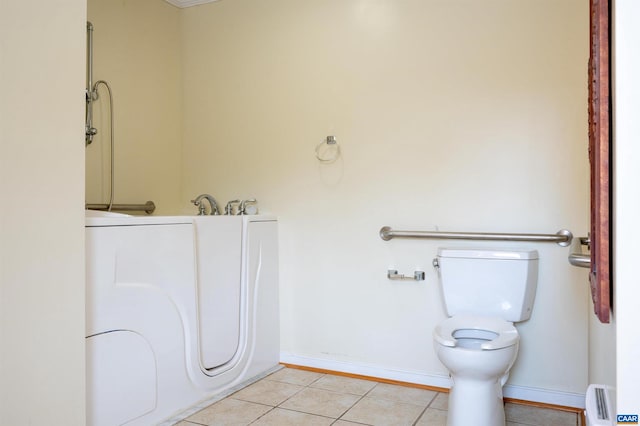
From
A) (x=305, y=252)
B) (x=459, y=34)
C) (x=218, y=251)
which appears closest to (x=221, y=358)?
(x=218, y=251)

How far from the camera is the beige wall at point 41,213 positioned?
1.59 metres

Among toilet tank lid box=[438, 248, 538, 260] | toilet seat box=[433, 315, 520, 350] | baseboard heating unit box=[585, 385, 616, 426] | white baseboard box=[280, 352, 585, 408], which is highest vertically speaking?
toilet tank lid box=[438, 248, 538, 260]

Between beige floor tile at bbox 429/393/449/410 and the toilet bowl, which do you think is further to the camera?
beige floor tile at bbox 429/393/449/410

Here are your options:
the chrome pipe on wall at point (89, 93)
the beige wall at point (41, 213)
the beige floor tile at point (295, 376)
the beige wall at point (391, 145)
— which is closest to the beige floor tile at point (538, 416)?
the beige wall at point (391, 145)

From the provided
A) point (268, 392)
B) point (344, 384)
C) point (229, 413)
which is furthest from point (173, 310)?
point (344, 384)

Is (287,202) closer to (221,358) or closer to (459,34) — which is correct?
(221,358)

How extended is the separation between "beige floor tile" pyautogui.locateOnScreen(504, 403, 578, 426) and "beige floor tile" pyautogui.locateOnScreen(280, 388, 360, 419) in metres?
0.73

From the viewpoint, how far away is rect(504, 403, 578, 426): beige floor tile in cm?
230

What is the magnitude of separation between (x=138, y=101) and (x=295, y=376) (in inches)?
74.3

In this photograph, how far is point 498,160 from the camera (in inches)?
101

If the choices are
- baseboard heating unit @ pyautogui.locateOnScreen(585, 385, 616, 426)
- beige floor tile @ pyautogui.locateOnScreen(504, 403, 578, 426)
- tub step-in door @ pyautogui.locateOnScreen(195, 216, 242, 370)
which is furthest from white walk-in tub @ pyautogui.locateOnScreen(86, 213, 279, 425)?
baseboard heating unit @ pyautogui.locateOnScreen(585, 385, 616, 426)

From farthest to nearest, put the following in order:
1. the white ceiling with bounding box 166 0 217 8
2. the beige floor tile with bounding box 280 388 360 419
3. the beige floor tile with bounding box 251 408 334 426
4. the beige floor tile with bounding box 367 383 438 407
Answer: the white ceiling with bounding box 166 0 217 8
the beige floor tile with bounding box 367 383 438 407
the beige floor tile with bounding box 280 388 360 419
the beige floor tile with bounding box 251 408 334 426

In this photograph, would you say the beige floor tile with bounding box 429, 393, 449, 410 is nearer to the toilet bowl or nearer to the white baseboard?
the white baseboard
